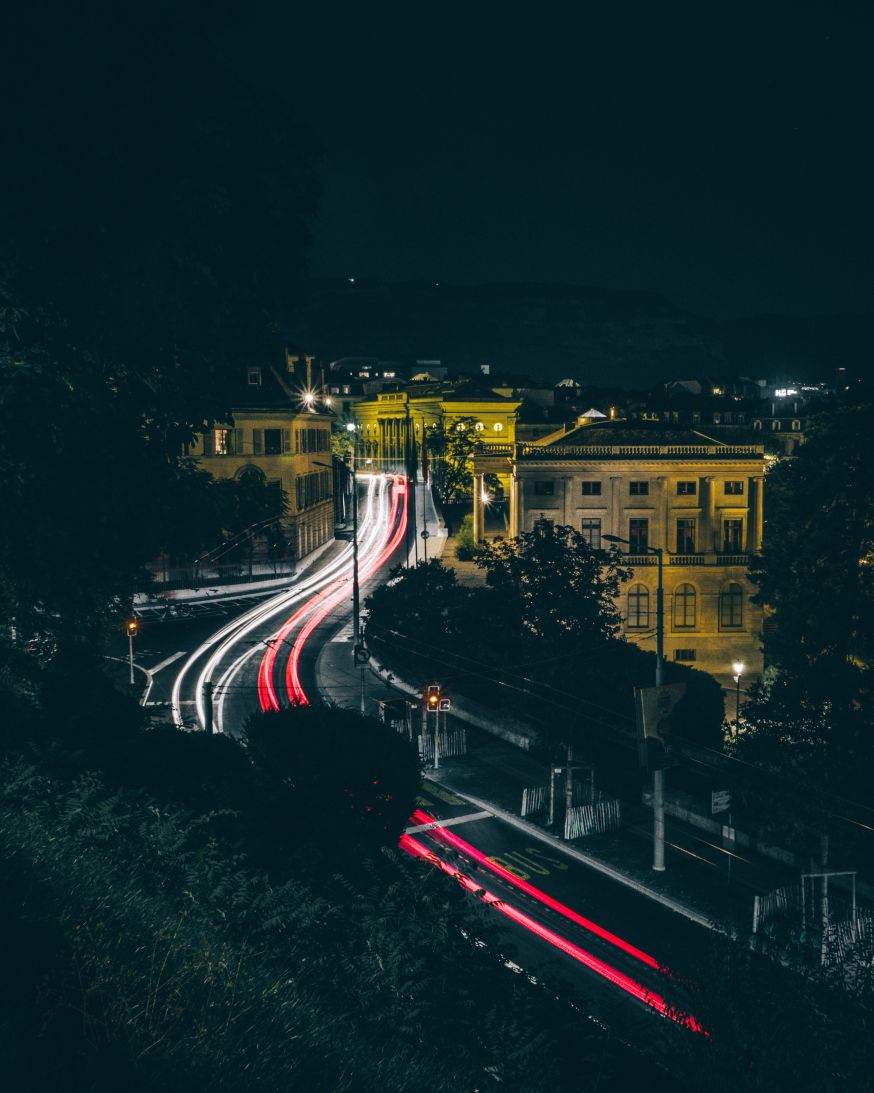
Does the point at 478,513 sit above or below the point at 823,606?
above

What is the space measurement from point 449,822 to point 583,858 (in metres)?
4.47

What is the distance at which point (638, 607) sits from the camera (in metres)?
A: 61.9

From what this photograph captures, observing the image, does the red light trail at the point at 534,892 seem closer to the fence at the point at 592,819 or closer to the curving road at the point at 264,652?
the fence at the point at 592,819

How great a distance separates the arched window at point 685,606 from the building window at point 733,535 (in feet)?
12.2

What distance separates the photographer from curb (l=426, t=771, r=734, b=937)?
2472 cm

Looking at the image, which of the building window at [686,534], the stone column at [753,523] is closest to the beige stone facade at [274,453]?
the building window at [686,534]

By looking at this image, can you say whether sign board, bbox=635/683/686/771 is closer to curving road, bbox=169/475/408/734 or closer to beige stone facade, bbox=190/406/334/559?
curving road, bbox=169/475/408/734

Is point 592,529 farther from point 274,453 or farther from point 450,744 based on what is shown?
point 450,744

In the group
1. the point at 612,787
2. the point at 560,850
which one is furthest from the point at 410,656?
the point at 560,850

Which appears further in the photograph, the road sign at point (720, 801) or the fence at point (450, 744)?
the fence at point (450, 744)

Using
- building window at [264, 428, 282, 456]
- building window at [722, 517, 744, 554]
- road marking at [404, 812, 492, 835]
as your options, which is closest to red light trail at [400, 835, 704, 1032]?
road marking at [404, 812, 492, 835]

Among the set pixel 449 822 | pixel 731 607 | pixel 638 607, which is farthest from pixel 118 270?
pixel 731 607

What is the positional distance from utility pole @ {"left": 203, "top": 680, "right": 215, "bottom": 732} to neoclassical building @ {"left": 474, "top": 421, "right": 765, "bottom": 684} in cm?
2749

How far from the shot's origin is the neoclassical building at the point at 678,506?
209 ft
